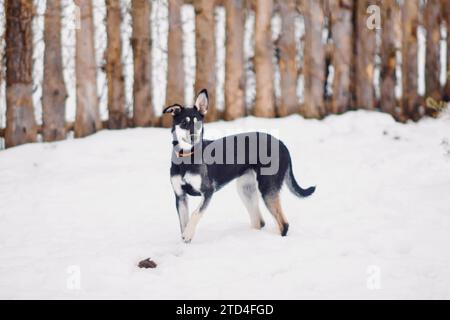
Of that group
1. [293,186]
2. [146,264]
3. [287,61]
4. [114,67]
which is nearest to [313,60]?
[287,61]

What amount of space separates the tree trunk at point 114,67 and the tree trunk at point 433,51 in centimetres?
475

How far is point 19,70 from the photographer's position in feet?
24.2

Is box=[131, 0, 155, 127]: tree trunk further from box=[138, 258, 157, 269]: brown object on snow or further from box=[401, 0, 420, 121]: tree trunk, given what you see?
box=[401, 0, 420, 121]: tree trunk

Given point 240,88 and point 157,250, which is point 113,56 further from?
point 157,250

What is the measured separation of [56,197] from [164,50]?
299 cm

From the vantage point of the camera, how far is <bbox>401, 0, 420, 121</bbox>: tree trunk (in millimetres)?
8484

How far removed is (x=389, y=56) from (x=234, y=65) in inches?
95.8

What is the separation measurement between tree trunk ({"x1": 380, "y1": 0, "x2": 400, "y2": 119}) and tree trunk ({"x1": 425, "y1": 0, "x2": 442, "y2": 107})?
58cm

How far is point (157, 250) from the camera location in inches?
188

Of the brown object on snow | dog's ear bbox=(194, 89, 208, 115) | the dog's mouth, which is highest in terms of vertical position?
dog's ear bbox=(194, 89, 208, 115)

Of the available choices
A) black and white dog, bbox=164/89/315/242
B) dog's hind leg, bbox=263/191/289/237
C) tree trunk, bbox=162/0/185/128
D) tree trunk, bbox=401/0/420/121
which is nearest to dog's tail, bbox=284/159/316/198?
black and white dog, bbox=164/89/315/242

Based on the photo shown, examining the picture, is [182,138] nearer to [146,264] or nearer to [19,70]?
[146,264]

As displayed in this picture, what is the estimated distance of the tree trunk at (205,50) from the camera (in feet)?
25.8
